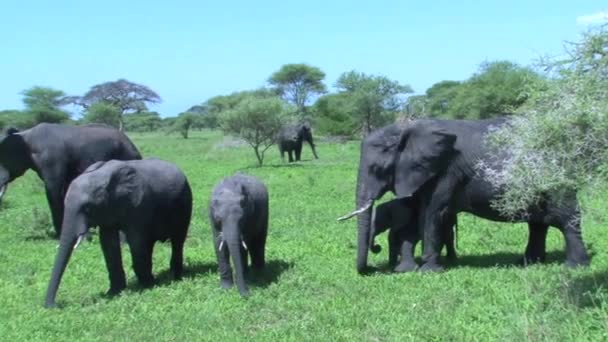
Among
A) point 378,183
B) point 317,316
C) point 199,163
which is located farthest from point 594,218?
point 199,163

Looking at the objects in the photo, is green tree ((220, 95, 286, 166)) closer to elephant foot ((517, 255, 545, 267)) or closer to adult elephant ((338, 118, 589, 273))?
adult elephant ((338, 118, 589, 273))

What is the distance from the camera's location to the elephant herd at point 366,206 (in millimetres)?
10102

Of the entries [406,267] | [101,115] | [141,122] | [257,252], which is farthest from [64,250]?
[141,122]

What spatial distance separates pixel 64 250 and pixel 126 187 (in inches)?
47.2

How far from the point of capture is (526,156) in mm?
7484

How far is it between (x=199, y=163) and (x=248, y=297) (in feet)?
83.2

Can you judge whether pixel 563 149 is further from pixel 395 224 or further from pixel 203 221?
pixel 203 221

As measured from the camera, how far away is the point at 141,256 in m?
10.7

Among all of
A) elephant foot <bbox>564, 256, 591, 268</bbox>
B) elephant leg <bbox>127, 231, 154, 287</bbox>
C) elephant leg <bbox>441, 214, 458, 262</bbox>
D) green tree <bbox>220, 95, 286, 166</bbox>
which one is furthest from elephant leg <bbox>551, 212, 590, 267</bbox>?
green tree <bbox>220, 95, 286, 166</bbox>

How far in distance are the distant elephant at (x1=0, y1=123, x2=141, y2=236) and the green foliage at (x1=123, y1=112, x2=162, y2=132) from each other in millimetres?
66343

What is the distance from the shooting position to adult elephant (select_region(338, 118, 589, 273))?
10.8 metres

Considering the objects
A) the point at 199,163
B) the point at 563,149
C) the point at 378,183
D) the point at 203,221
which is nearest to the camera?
the point at 563,149

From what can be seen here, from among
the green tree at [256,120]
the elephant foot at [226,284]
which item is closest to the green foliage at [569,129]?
the elephant foot at [226,284]

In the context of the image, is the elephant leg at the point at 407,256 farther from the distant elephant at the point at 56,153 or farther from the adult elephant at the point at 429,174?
the distant elephant at the point at 56,153
